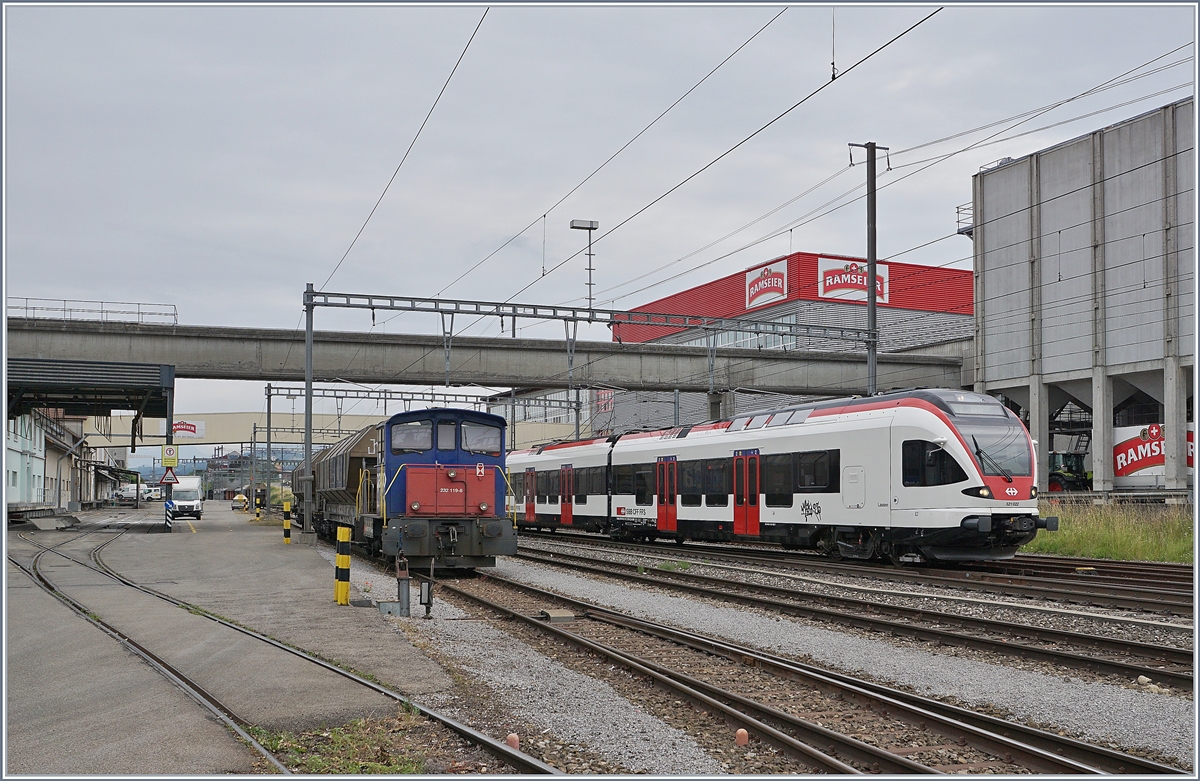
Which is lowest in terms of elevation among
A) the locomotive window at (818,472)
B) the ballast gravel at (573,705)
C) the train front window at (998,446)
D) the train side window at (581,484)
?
the ballast gravel at (573,705)

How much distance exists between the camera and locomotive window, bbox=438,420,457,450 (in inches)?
727

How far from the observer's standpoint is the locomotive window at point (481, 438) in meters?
18.7

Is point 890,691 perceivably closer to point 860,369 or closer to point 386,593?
point 386,593

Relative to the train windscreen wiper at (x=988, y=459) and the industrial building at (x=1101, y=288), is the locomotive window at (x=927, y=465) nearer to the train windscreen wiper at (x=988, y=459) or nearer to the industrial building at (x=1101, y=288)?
the train windscreen wiper at (x=988, y=459)

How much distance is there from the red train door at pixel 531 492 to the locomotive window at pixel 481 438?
54.3ft

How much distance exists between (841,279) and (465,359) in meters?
28.3

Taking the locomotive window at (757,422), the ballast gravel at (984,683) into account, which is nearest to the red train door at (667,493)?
the locomotive window at (757,422)

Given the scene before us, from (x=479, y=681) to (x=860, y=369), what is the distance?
43.6 meters

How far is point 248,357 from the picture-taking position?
39.9 m

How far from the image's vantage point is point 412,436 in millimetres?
18312

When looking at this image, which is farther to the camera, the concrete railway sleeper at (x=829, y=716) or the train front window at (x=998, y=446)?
the train front window at (x=998, y=446)

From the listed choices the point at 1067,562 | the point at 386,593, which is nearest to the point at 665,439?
the point at 1067,562

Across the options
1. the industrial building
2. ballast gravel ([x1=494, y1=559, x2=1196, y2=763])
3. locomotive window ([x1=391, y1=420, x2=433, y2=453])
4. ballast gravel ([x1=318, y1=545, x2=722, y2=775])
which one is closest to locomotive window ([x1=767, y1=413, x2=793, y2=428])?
locomotive window ([x1=391, y1=420, x2=433, y2=453])

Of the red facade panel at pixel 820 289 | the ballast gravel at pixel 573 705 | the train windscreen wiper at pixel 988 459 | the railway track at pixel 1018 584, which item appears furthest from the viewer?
the red facade panel at pixel 820 289
